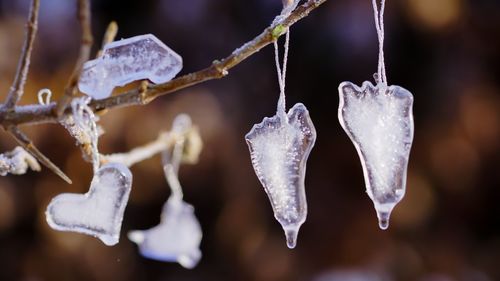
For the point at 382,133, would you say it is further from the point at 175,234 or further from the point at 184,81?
the point at 175,234

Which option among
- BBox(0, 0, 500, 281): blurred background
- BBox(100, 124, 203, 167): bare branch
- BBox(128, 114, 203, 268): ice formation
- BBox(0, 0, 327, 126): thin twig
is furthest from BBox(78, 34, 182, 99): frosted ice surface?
BBox(0, 0, 500, 281): blurred background

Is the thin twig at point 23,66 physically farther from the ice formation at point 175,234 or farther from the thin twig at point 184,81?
the ice formation at point 175,234

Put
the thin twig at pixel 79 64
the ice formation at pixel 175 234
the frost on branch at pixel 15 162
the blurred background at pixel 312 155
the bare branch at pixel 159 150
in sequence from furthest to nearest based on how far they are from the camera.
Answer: the blurred background at pixel 312 155 → the ice formation at pixel 175 234 → the bare branch at pixel 159 150 → the frost on branch at pixel 15 162 → the thin twig at pixel 79 64

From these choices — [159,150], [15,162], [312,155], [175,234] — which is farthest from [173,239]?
[312,155]

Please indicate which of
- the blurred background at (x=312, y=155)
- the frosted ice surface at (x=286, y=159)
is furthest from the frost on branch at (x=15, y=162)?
the blurred background at (x=312, y=155)

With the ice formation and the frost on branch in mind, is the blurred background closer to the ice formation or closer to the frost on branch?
the ice formation

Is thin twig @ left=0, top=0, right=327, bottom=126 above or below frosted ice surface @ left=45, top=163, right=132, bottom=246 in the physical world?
above
